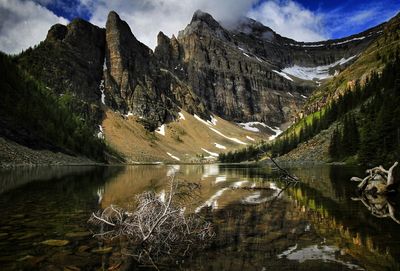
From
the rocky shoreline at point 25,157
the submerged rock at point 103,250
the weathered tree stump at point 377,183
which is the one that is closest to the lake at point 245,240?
the submerged rock at point 103,250

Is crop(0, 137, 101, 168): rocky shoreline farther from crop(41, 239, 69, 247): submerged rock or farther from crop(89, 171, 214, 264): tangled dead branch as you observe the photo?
crop(89, 171, 214, 264): tangled dead branch

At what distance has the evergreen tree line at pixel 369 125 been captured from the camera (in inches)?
2771

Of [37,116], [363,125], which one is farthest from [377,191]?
[37,116]

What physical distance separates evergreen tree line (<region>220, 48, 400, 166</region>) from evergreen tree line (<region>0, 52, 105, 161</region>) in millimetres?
79559

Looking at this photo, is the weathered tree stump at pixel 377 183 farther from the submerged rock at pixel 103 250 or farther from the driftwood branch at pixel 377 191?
the submerged rock at pixel 103 250

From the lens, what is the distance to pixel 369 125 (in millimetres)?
94625

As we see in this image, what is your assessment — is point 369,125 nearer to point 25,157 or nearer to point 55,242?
point 25,157

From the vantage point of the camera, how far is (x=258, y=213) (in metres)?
23.0

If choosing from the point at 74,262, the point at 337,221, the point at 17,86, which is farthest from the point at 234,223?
the point at 17,86

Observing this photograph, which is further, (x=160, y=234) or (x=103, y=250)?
(x=160, y=234)

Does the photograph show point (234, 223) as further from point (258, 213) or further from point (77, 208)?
point (77, 208)

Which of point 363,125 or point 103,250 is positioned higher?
point 363,125

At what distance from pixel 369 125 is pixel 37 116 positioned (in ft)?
373

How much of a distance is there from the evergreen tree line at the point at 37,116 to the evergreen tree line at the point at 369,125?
79.6 meters
